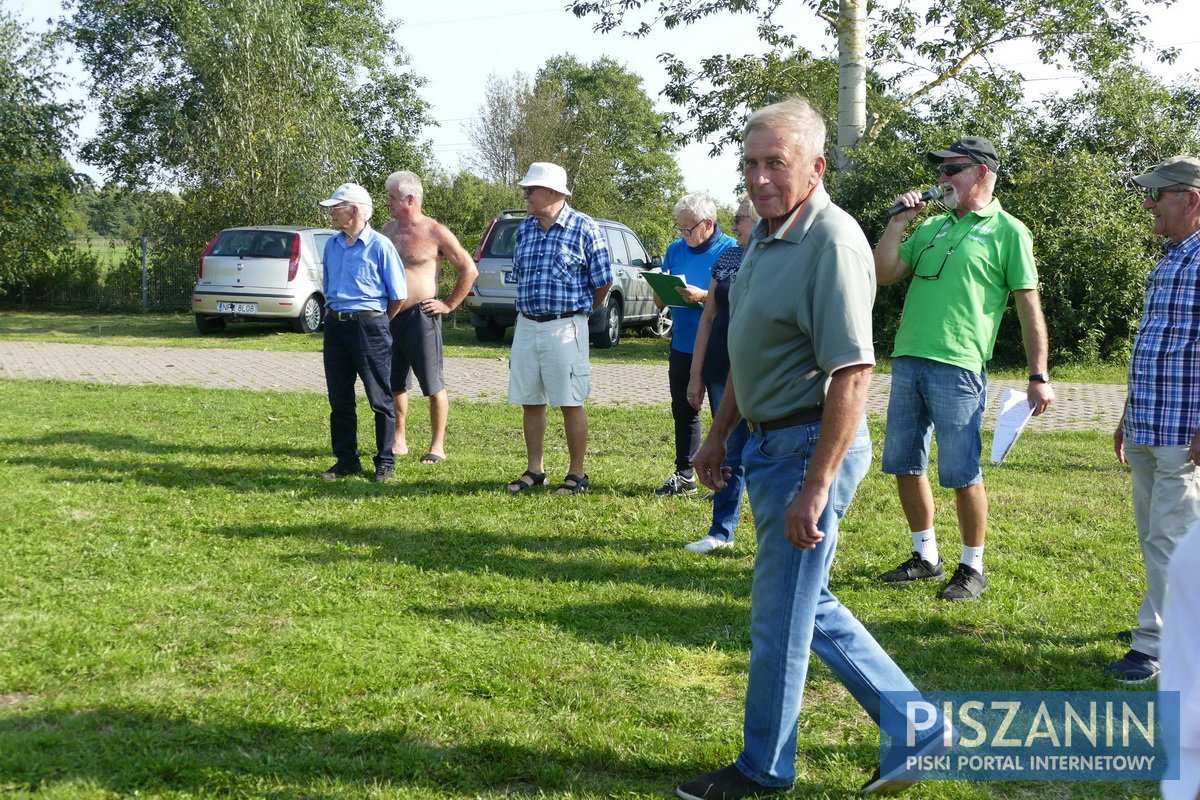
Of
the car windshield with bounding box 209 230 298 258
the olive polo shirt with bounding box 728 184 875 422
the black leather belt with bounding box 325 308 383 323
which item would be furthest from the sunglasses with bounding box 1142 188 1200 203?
the car windshield with bounding box 209 230 298 258

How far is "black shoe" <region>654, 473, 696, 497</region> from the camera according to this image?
297 inches

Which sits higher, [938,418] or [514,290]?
[514,290]

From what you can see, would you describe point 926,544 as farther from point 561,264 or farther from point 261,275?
point 261,275

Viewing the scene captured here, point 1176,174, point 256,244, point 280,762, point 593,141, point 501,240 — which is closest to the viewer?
point 280,762

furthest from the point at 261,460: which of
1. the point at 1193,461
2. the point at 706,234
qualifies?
the point at 1193,461

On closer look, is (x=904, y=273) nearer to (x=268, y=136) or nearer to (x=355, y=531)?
(x=355, y=531)

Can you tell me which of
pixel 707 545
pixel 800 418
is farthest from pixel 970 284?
pixel 800 418

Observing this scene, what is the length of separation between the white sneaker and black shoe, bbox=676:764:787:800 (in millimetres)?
2752

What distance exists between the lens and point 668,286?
22.5 ft

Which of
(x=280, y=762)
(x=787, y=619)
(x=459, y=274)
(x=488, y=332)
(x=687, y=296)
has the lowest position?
(x=280, y=762)

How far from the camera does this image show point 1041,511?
23.6 ft

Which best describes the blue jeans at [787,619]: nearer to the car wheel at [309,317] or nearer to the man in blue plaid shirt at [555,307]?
the man in blue plaid shirt at [555,307]

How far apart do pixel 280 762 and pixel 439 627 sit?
137cm

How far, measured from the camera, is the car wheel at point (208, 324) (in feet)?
64.0
